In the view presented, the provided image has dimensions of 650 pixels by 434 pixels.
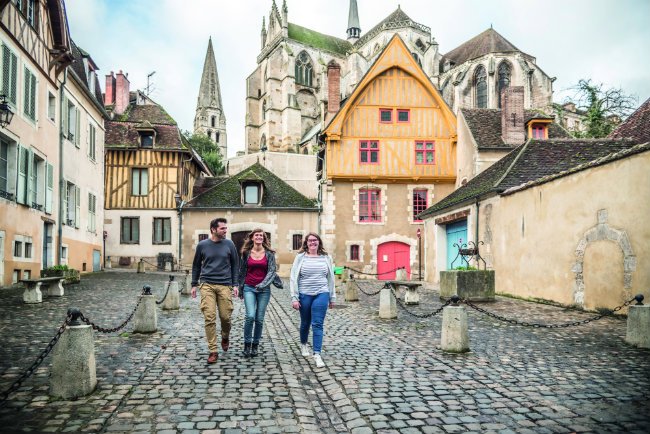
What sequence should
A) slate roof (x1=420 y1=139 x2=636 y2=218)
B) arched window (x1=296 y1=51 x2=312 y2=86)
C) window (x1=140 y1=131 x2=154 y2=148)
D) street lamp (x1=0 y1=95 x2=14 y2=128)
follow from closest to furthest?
street lamp (x1=0 y1=95 x2=14 y2=128), slate roof (x1=420 y1=139 x2=636 y2=218), window (x1=140 y1=131 x2=154 y2=148), arched window (x1=296 y1=51 x2=312 y2=86)

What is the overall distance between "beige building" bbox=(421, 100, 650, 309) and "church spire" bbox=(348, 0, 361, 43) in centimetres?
6359

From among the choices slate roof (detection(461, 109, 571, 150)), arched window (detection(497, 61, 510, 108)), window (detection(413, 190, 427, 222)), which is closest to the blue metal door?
slate roof (detection(461, 109, 571, 150))

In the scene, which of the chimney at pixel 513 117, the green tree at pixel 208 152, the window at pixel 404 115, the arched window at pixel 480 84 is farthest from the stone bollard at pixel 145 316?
the arched window at pixel 480 84

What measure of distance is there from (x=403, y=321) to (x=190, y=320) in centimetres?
394

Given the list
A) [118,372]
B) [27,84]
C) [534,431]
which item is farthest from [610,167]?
[27,84]

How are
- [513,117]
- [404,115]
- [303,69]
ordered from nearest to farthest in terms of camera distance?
[513,117] < [404,115] < [303,69]

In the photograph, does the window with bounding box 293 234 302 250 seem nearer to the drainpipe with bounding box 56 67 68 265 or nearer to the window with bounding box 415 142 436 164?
the window with bounding box 415 142 436 164

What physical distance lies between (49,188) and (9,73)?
4.10 m

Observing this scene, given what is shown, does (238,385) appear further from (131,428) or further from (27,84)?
(27,84)

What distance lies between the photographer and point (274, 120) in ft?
193

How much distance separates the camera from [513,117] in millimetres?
22469

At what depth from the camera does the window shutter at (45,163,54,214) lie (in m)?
15.3

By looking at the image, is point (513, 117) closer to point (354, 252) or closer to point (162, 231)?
point (354, 252)

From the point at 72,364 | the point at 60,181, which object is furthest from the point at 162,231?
the point at 72,364
